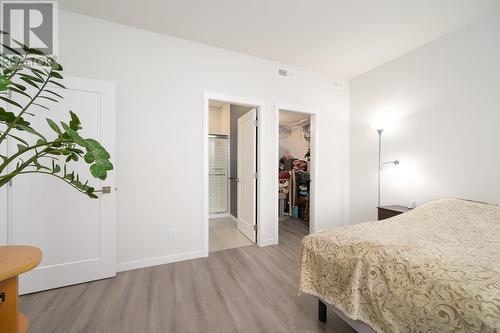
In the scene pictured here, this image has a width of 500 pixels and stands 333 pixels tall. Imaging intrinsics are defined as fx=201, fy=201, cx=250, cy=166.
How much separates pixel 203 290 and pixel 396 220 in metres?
2.02

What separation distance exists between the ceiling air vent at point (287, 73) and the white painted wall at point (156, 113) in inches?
10.6

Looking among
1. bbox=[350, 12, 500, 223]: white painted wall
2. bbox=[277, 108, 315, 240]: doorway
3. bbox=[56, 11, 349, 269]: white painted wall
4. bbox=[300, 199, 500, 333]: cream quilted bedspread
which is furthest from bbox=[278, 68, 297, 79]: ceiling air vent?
bbox=[300, 199, 500, 333]: cream quilted bedspread

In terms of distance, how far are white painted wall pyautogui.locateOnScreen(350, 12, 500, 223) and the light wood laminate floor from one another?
205 cm

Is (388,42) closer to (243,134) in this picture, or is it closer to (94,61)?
(243,134)

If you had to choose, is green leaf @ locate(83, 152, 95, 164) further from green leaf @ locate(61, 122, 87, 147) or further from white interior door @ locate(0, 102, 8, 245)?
white interior door @ locate(0, 102, 8, 245)

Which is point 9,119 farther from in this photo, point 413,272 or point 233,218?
point 233,218

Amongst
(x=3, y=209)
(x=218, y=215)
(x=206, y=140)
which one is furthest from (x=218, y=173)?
(x=3, y=209)

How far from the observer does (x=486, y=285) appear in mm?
899

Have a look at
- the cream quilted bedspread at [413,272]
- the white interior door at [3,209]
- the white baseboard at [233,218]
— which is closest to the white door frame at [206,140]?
the white baseboard at [233,218]

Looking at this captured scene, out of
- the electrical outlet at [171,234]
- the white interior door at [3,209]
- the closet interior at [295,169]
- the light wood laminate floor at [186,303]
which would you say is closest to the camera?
the light wood laminate floor at [186,303]

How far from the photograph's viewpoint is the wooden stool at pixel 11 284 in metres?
0.92

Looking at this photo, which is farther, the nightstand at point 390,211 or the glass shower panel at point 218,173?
the glass shower panel at point 218,173

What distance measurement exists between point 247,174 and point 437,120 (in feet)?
8.73

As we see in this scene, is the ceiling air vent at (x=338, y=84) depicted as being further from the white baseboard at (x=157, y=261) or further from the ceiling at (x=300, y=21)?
the white baseboard at (x=157, y=261)
